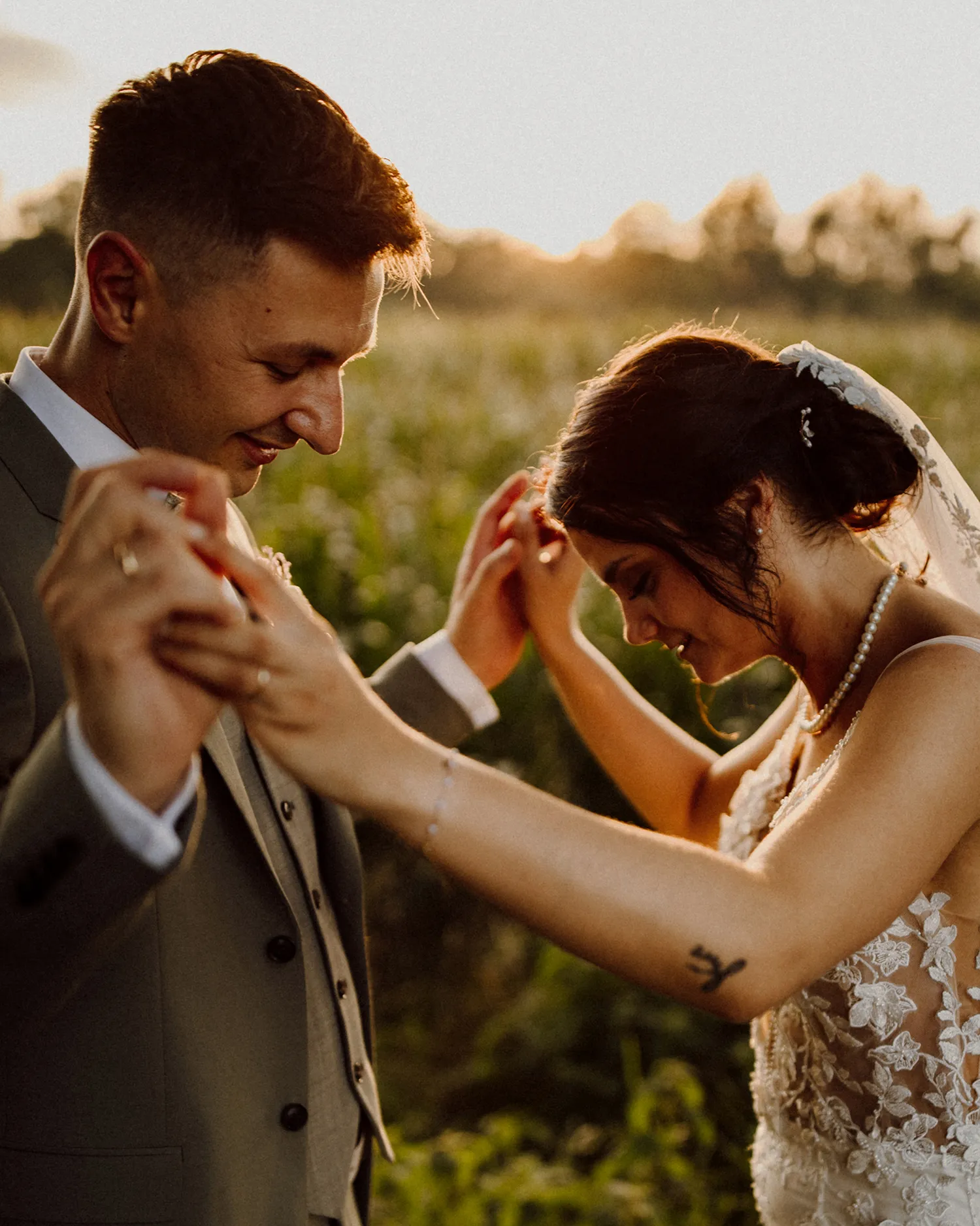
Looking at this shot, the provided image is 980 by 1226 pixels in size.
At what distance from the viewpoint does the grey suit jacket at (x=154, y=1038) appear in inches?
60.8

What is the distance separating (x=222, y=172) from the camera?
172 cm

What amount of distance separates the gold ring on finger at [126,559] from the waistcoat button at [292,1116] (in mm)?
1077

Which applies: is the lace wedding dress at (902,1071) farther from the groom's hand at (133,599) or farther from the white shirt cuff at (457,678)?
the groom's hand at (133,599)

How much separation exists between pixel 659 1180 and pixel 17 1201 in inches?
99.7

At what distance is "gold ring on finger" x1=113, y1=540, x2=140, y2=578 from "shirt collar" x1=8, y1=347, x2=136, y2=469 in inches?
29.0

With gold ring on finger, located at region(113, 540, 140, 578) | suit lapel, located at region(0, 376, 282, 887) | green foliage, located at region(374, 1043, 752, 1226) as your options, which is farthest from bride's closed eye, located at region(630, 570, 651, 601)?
green foliage, located at region(374, 1043, 752, 1226)

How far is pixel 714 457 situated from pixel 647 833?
87cm

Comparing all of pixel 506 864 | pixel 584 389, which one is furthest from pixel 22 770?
pixel 584 389

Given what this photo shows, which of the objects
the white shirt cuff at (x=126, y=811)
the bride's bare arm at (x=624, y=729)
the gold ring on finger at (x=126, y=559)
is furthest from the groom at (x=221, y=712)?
the bride's bare arm at (x=624, y=729)

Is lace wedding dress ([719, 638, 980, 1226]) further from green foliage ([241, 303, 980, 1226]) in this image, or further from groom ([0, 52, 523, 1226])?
green foliage ([241, 303, 980, 1226])

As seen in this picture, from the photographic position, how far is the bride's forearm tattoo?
4.36ft

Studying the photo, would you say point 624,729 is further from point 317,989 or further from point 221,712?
point 221,712

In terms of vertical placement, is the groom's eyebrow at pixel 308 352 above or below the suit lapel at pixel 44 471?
above

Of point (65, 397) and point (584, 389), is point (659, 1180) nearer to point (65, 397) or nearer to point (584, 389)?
point (584, 389)
